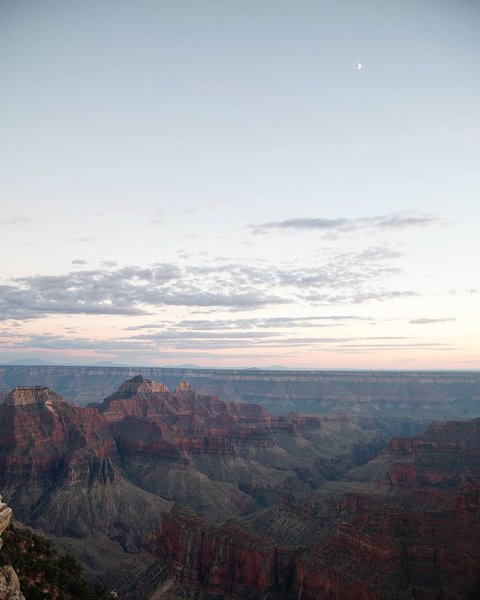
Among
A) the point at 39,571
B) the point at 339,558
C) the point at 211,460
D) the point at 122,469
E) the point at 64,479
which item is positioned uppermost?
the point at 39,571

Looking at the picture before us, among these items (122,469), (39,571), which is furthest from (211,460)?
(39,571)

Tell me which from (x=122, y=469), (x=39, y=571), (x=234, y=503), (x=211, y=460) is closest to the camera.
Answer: (x=39, y=571)

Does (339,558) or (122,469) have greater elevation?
(339,558)

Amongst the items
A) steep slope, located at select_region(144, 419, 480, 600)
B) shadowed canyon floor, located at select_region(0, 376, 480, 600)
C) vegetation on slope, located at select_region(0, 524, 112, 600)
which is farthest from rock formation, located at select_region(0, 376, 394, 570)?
vegetation on slope, located at select_region(0, 524, 112, 600)

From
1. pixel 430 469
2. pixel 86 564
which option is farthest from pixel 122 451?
pixel 430 469

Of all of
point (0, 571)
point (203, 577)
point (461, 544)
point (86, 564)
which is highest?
point (0, 571)

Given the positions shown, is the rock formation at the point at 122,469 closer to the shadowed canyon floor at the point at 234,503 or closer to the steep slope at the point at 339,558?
the shadowed canyon floor at the point at 234,503

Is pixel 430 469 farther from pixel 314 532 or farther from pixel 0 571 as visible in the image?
pixel 0 571

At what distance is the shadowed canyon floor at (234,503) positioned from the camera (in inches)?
2502

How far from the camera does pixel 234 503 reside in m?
133

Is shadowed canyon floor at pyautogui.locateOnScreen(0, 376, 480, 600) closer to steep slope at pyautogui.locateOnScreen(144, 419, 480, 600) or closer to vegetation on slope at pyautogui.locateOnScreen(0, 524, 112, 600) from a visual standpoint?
steep slope at pyautogui.locateOnScreen(144, 419, 480, 600)

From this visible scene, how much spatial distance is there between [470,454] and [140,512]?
249 ft

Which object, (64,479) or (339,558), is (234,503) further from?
(339,558)

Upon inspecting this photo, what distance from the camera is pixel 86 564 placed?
92.6m
